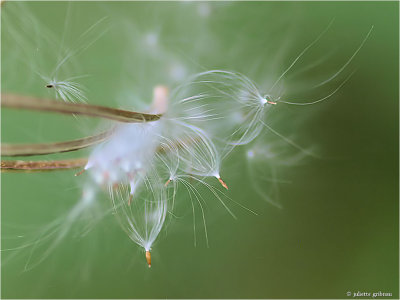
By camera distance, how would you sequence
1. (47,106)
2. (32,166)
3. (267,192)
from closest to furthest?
(47,106) < (32,166) < (267,192)

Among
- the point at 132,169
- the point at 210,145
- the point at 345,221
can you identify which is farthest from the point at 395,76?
the point at 132,169

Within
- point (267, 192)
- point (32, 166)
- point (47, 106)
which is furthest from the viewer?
point (267, 192)

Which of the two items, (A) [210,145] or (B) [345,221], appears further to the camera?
(B) [345,221]

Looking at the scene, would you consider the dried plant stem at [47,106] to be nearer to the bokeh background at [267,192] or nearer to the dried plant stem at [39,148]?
the dried plant stem at [39,148]

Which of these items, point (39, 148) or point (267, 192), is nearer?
point (39, 148)

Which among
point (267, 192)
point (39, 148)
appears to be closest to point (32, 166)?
point (39, 148)

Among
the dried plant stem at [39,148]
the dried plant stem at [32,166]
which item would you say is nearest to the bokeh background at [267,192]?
the dried plant stem at [32,166]

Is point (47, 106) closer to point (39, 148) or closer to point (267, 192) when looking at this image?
point (39, 148)

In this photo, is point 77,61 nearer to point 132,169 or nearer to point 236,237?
point 132,169
